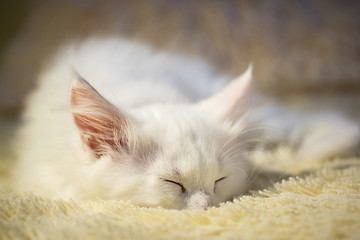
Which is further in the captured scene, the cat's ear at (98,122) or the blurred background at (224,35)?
the blurred background at (224,35)

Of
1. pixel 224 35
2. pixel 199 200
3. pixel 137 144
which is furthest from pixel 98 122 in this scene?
pixel 224 35

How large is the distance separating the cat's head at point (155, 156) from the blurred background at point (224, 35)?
1.29 m

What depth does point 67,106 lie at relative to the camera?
90 centimetres

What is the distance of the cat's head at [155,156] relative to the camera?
2.73ft

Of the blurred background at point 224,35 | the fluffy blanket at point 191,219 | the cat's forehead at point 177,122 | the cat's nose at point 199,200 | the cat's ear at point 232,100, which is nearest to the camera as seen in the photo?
A: the fluffy blanket at point 191,219

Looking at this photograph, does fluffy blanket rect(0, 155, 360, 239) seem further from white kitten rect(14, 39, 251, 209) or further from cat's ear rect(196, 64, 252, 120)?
cat's ear rect(196, 64, 252, 120)

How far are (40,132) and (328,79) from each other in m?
1.73

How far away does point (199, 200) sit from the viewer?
83 cm

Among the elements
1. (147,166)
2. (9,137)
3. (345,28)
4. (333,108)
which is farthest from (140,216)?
(345,28)

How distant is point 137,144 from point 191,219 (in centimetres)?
27

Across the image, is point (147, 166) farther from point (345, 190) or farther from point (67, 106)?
point (345, 190)

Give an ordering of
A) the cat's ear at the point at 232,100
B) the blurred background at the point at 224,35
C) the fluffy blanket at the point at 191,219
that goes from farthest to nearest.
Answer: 1. the blurred background at the point at 224,35
2. the cat's ear at the point at 232,100
3. the fluffy blanket at the point at 191,219

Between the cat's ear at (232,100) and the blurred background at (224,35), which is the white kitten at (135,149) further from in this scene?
the blurred background at (224,35)

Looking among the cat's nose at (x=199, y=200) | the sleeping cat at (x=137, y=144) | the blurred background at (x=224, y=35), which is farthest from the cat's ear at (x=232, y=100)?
the blurred background at (x=224, y=35)
